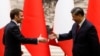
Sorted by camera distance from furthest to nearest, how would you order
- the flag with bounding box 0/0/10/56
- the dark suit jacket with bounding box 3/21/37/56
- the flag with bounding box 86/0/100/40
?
1. the flag with bounding box 0/0/10/56
2. the flag with bounding box 86/0/100/40
3. the dark suit jacket with bounding box 3/21/37/56

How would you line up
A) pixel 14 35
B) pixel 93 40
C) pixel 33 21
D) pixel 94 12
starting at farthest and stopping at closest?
pixel 33 21 < pixel 94 12 < pixel 14 35 < pixel 93 40

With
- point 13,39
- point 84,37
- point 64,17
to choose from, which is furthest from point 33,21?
point 84,37

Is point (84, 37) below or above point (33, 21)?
above

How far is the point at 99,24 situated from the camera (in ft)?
14.8


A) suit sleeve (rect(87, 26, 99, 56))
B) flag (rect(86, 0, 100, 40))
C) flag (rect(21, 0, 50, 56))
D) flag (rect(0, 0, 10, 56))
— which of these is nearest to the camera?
suit sleeve (rect(87, 26, 99, 56))

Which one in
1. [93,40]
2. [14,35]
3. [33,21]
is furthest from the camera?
[33,21]

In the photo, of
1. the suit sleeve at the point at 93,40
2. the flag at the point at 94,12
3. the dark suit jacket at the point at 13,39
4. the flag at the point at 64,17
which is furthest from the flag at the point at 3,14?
the suit sleeve at the point at 93,40

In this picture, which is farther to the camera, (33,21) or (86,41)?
(33,21)

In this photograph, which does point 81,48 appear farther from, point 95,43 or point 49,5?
point 49,5

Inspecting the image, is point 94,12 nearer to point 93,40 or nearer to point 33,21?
point 33,21

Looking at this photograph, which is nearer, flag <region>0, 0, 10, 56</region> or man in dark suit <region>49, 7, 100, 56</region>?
man in dark suit <region>49, 7, 100, 56</region>

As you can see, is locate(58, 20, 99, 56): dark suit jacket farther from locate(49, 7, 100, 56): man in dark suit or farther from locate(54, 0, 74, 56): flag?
locate(54, 0, 74, 56): flag

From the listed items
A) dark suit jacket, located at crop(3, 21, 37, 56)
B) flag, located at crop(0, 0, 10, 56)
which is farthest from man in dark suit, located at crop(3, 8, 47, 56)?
flag, located at crop(0, 0, 10, 56)

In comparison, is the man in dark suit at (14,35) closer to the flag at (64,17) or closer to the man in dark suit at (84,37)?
the man in dark suit at (84,37)
